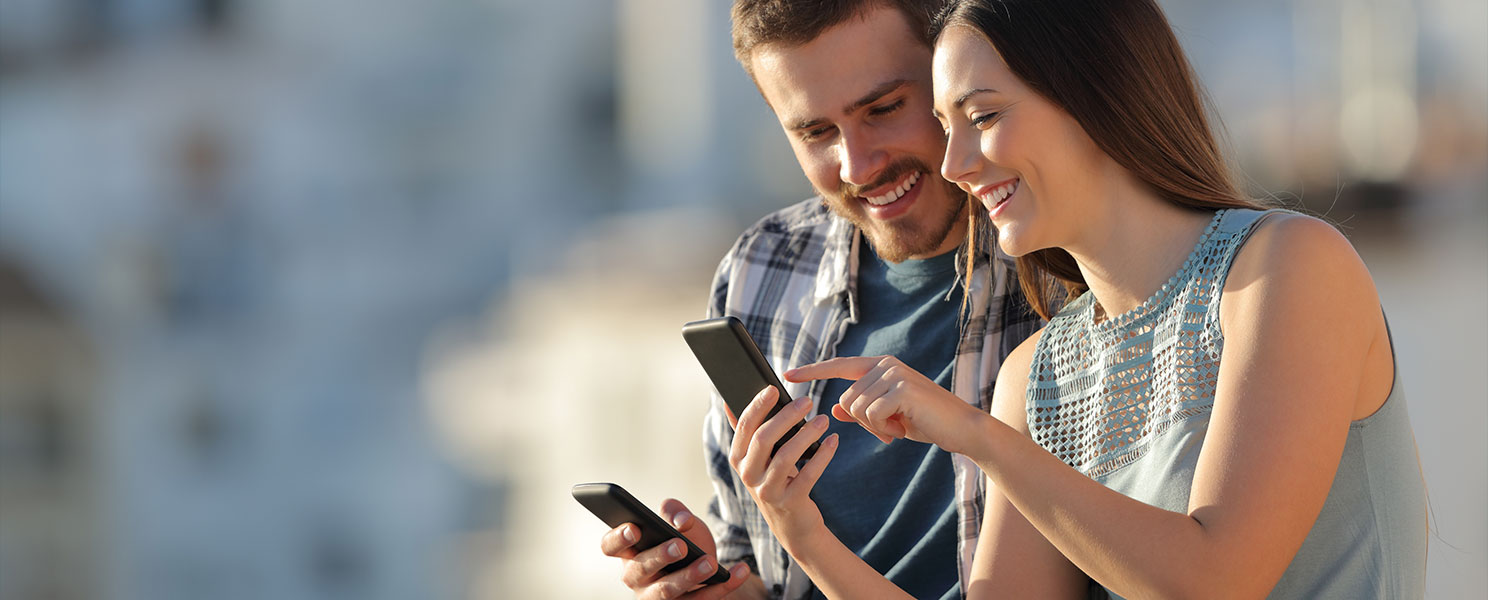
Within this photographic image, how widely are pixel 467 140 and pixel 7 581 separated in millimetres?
6431

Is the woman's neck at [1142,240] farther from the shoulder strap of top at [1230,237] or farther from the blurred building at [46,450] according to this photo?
the blurred building at [46,450]

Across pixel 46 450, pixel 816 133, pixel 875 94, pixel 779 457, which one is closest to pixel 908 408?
pixel 779 457

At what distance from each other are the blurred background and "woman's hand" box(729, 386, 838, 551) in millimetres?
11293

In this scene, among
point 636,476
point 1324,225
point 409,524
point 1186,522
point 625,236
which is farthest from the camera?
point 409,524

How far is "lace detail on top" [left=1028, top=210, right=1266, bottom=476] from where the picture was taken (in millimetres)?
2016

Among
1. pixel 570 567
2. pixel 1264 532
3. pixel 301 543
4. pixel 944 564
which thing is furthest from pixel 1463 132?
→ pixel 301 543

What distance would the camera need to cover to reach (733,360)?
2.31 meters

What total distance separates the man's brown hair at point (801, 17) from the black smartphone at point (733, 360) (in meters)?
0.91

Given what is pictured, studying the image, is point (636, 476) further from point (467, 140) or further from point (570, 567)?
point (467, 140)

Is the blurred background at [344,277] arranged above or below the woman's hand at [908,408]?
below

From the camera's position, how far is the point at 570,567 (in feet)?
46.2

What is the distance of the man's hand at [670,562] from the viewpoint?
8.80 ft

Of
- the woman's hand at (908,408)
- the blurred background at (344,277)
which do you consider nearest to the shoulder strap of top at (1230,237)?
the woman's hand at (908,408)

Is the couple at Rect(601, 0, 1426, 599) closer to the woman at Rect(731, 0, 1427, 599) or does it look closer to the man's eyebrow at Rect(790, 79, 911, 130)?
the woman at Rect(731, 0, 1427, 599)
